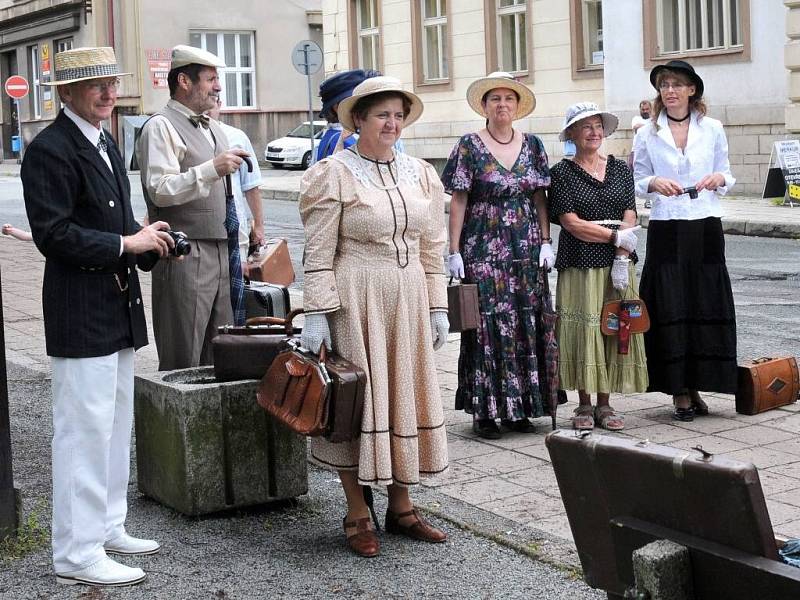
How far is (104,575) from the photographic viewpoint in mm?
4844

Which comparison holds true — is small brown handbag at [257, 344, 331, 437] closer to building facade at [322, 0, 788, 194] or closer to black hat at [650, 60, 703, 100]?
black hat at [650, 60, 703, 100]

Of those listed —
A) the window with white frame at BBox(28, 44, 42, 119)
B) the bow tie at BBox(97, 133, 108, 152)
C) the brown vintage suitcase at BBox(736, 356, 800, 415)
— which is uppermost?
the window with white frame at BBox(28, 44, 42, 119)

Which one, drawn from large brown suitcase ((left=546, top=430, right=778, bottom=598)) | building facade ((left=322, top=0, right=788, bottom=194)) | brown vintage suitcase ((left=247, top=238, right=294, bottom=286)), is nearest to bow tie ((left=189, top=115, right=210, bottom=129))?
brown vintage suitcase ((left=247, top=238, right=294, bottom=286))

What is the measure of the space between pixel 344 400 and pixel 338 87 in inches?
77.4

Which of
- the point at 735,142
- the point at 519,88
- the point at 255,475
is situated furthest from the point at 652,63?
the point at 255,475

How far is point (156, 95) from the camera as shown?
1606 inches

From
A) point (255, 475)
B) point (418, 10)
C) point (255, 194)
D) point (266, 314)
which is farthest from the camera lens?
point (418, 10)

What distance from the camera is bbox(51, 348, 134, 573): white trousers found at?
4.79 meters

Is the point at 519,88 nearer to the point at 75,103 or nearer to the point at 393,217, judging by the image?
the point at 393,217

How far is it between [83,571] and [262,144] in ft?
121

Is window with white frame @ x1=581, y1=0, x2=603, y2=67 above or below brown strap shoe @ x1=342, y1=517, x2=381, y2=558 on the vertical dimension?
above

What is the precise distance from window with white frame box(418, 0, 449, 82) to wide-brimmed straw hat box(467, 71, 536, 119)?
21.7 metres

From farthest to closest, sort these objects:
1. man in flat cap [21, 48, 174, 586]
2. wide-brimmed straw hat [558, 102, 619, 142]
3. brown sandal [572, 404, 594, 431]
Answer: brown sandal [572, 404, 594, 431]
wide-brimmed straw hat [558, 102, 619, 142]
man in flat cap [21, 48, 174, 586]

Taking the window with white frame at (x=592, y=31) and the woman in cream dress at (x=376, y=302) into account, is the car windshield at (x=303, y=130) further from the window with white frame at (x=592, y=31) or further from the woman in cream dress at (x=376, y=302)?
the woman in cream dress at (x=376, y=302)
